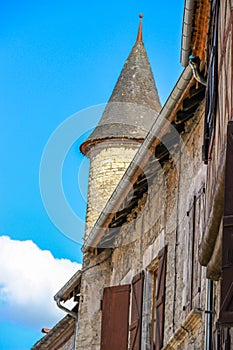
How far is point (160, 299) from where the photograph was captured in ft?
35.2

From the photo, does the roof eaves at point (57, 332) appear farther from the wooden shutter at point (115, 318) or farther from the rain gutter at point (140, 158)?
the wooden shutter at point (115, 318)

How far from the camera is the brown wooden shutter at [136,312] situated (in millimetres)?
11820

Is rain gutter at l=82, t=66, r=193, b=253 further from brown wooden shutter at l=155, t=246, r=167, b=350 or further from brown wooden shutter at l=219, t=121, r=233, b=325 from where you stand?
brown wooden shutter at l=219, t=121, r=233, b=325

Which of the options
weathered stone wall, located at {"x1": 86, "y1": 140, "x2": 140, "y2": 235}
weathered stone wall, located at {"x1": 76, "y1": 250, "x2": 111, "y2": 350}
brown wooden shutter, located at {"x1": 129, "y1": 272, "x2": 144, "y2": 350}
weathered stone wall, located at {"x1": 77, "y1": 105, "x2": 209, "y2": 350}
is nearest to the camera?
weathered stone wall, located at {"x1": 77, "y1": 105, "x2": 209, "y2": 350}

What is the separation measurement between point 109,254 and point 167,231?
13.9 ft

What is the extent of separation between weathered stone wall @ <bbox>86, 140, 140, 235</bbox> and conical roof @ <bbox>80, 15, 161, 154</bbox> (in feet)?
0.60

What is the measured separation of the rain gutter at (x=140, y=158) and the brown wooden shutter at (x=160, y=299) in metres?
1.23

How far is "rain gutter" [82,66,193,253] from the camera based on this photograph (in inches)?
388

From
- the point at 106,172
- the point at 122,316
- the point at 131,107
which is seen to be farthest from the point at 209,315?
the point at 131,107

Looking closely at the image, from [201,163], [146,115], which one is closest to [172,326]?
[201,163]

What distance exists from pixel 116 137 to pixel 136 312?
6270mm

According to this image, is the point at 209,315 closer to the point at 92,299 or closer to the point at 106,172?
the point at 92,299

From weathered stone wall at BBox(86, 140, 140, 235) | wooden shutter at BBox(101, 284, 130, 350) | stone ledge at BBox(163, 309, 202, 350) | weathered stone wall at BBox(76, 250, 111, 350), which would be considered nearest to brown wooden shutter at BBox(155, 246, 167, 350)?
stone ledge at BBox(163, 309, 202, 350)

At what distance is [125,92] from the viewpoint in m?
18.4
